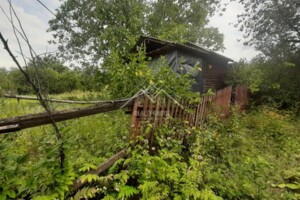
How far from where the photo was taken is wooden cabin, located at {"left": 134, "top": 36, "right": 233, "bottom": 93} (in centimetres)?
1086

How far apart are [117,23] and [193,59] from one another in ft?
22.1

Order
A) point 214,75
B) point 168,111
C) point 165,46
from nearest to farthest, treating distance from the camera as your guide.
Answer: point 168,111 → point 165,46 → point 214,75

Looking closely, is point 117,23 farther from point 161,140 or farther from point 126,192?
point 126,192

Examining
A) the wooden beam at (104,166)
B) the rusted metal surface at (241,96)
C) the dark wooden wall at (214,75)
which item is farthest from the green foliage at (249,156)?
the dark wooden wall at (214,75)

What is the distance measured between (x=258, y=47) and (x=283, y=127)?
353 inches

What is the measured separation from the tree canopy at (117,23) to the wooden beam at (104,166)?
382 inches

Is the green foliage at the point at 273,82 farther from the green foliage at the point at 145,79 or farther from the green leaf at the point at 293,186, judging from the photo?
the green foliage at the point at 145,79

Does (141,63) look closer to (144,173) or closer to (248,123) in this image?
(144,173)

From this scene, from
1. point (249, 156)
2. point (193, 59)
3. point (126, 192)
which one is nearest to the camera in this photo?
point (126, 192)

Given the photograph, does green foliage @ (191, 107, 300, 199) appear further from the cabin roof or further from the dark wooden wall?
Answer: the dark wooden wall

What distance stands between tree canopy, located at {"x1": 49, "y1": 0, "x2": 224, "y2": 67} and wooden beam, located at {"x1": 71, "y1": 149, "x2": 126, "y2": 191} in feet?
31.8

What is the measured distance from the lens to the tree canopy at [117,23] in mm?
13540

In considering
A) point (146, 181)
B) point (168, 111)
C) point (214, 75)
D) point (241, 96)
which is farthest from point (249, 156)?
point (214, 75)

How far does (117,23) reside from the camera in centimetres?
1498
